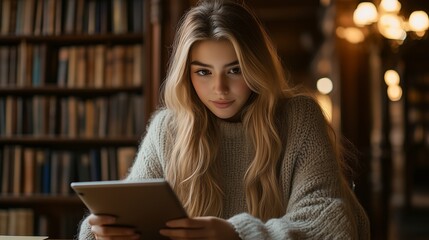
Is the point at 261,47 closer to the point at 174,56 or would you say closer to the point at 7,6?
the point at 174,56

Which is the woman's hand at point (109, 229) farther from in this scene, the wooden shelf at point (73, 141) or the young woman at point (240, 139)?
the wooden shelf at point (73, 141)

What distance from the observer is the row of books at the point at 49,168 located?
12.9 feet

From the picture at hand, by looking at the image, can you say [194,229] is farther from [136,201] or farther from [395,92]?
[395,92]

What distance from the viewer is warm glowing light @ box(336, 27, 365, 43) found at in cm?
636

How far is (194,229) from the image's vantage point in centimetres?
117

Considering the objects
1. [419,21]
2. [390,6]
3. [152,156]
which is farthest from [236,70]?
[419,21]

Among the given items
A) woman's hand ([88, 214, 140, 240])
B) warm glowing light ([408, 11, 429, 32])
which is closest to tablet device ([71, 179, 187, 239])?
woman's hand ([88, 214, 140, 240])

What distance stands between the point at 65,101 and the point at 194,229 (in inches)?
115

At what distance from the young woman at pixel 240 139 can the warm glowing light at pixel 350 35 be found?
493cm

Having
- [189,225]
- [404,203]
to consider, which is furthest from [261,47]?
[404,203]

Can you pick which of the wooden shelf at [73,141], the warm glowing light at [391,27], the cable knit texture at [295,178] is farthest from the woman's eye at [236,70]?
the warm glowing light at [391,27]

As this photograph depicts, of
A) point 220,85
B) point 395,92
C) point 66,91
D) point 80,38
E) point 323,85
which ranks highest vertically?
point 323,85

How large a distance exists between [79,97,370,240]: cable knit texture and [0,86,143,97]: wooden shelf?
2.28m

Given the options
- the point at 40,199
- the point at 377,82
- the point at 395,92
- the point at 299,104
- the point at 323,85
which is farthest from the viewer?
the point at 323,85
